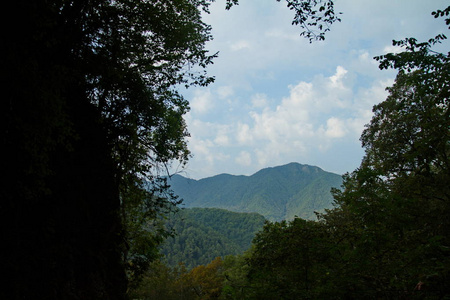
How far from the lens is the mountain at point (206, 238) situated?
98312mm

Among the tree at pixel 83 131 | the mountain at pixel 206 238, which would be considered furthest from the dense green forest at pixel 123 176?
the mountain at pixel 206 238

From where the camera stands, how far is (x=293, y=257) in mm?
5293

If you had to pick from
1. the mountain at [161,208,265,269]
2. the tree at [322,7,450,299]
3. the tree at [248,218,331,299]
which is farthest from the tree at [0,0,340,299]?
the mountain at [161,208,265,269]

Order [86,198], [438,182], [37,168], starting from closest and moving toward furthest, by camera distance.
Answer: [37,168], [86,198], [438,182]

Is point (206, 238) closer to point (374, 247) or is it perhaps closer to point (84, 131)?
point (84, 131)

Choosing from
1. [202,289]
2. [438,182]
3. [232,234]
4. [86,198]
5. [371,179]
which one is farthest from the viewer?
[232,234]

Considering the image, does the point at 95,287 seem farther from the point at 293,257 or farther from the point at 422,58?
the point at 422,58

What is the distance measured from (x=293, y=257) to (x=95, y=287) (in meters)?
4.09

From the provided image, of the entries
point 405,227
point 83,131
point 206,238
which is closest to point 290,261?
point 405,227

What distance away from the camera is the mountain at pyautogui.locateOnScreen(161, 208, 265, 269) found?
323 ft

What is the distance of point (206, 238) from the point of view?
372ft

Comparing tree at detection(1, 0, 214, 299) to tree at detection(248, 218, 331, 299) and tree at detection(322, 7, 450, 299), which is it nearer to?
tree at detection(248, 218, 331, 299)

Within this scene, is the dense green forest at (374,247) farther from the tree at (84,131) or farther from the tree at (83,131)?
the tree at (83,131)

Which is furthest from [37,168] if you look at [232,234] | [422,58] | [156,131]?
[232,234]
